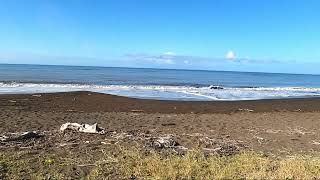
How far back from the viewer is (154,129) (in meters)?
10.2


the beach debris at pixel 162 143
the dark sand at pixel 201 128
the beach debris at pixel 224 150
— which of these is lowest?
the dark sand at pixel 201 128

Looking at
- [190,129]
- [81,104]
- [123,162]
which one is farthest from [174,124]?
[81,104]

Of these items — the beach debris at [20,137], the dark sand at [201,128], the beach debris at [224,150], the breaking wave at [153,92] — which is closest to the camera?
the beach debris at [224,150]

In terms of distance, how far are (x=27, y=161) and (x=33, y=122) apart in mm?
5440

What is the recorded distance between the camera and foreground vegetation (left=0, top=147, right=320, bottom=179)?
5230 mm

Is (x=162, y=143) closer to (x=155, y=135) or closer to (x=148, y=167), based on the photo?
(x=155, y=135)

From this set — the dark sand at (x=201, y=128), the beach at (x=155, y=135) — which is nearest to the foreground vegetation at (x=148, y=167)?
the beach at (x=155, y=135)

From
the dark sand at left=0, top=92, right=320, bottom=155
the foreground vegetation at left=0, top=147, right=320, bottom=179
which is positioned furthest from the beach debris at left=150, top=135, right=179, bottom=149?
the foreground vegetation at left=0, top=147, right=320, bottom=179

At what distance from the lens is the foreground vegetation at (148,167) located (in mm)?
5230

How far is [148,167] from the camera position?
5484mm

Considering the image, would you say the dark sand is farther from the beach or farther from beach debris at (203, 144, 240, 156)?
beach debris at (203, 144, 240, 156)

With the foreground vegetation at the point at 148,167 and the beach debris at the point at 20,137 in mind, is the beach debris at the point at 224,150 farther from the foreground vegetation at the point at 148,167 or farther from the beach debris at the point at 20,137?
the beach debris at the point at 20,137

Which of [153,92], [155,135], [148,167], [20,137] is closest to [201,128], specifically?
[155,135]

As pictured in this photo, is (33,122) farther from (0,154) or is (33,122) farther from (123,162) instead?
(123,162)
